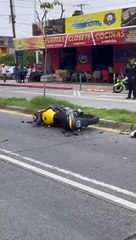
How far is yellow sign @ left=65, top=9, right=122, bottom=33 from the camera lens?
89.3 feet

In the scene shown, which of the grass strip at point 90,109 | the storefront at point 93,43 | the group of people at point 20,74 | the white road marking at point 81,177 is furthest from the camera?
the group of people at point 20,74

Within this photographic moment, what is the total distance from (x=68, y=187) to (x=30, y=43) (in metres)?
28.9

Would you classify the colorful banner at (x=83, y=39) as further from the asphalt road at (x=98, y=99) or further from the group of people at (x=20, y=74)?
the asphalt road at (x=98, y=99)

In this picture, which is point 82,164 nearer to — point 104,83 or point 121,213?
point 121,213

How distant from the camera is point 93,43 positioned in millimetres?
27344

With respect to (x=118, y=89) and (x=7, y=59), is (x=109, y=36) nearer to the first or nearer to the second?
(x=118, y=89)

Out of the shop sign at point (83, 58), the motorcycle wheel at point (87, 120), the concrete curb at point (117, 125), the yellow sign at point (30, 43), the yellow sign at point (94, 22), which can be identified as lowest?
the concrete curb at point (117, 125)

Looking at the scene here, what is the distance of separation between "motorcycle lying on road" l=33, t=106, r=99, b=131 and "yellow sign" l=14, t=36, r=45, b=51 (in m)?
22.3

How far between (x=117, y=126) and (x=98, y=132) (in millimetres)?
691

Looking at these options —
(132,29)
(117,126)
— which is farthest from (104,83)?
(117,126)

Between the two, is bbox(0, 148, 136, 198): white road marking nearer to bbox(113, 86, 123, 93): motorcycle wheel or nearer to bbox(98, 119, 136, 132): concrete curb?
bbox(98, 119, 136, 132): concrete curb

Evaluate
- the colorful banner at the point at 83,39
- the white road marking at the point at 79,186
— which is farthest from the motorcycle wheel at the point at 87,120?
the colorful banner at the point at 83,39

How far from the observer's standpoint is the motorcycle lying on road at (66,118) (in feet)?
30.6

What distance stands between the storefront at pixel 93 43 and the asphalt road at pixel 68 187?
17.7 m
